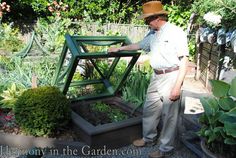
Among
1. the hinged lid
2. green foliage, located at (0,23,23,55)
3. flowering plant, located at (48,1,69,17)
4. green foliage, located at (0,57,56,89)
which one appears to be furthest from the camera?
flowering plant, located at (48,1,69,17)

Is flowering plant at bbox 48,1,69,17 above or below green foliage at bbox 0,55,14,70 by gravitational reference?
above

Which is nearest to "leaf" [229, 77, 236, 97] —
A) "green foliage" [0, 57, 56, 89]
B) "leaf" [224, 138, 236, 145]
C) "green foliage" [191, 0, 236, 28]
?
"leaf" [224, 138, 236, 145]

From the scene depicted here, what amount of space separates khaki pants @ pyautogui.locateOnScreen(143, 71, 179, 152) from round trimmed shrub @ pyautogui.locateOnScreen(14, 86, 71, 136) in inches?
40.5

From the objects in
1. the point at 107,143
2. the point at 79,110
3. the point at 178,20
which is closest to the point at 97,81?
the point at 79,110

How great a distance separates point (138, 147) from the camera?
3.81 m

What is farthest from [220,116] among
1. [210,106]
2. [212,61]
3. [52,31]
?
[52,31]

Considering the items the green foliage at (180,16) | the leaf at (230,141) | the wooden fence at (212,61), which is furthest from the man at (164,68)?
the green foliage at (180,16)

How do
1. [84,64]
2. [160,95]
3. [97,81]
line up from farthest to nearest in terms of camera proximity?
[84,64], [97,81], [160,95]

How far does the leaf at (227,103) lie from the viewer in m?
2.59

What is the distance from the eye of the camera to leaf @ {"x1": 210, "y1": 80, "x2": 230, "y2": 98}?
2650 mm

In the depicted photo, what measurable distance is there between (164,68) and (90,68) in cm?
261

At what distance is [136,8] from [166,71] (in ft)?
30.8

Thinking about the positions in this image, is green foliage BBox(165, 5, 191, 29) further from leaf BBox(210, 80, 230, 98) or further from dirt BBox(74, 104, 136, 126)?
leaf BBox(210, 80, 230, 98)

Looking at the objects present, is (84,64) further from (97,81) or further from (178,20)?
(178,20)
